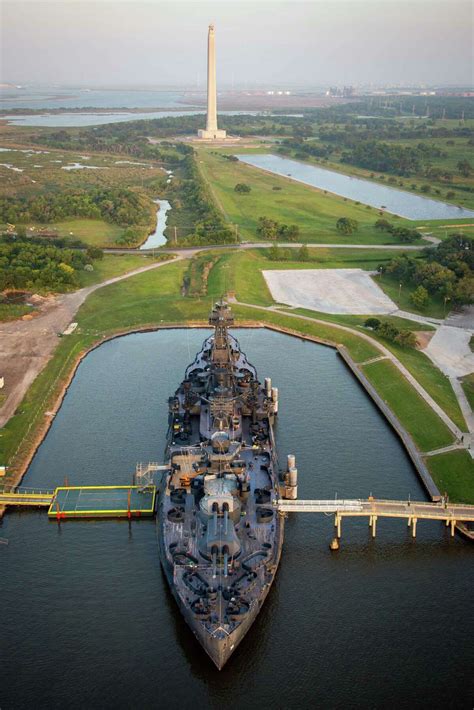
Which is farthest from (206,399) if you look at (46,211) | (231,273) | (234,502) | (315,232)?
(46,211)

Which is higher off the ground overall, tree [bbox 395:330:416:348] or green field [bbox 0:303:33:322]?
green field [bbox 0:303:33:322]

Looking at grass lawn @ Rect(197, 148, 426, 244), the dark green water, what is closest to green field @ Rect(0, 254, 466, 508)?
the dark green water

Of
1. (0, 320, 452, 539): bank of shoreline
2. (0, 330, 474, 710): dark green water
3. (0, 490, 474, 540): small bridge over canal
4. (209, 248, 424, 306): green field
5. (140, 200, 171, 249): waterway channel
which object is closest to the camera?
(0, 330, 474, 710): dark green water

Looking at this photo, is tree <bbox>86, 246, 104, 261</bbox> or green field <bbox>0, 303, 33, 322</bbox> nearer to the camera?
green field <bbox>0, 303, 33, 322</bbox>

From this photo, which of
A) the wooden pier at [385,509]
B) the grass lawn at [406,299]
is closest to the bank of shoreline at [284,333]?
the wooden pier at [385,509]

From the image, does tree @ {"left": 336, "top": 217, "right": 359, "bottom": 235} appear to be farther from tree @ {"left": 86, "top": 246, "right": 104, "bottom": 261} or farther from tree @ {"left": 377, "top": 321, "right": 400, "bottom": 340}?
tree @ {"left": 377, "top": 321, "right": 400, "bottom": 340}

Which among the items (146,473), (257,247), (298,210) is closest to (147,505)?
(146,473)

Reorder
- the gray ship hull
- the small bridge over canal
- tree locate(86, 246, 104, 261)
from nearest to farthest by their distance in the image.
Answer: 1. the gray ship hull
2. the small bridge over canal
3. tree locate(86, 246, 104, 261)

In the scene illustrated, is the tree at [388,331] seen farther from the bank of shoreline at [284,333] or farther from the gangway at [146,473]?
the gangway at [146,473]
